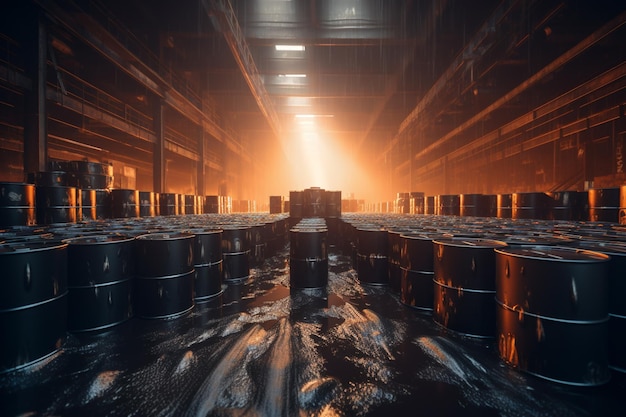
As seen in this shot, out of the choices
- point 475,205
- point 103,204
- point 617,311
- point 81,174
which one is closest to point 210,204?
point 103,204

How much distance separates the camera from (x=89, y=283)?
3016 millimetres

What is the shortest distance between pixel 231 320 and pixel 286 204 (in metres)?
14.9

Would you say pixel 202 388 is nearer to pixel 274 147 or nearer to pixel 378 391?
pixel 378 391

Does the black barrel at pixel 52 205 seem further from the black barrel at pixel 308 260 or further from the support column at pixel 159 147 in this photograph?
the support column at pixel 159 147

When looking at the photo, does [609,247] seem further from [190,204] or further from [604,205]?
[190,204]

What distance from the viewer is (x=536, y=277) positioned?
7.37 feet

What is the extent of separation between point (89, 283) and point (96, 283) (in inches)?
2.3

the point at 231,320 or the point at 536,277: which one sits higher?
the point at 536,277

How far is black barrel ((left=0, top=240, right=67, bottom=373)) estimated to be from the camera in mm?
2275

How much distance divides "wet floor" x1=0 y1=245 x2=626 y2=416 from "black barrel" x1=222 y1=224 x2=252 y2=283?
1.70m

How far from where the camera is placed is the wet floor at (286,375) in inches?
75.2

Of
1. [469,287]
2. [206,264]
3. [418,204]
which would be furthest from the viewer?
[418,204]

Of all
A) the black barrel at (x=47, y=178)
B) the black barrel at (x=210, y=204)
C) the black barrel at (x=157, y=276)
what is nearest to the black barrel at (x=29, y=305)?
the black barrel at (x=157, y=276)

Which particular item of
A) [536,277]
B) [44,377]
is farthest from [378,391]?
[44,377]
